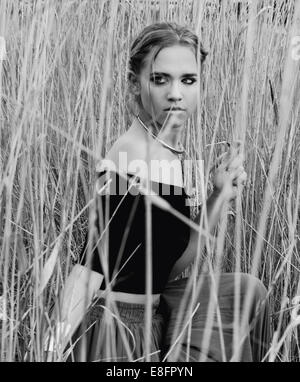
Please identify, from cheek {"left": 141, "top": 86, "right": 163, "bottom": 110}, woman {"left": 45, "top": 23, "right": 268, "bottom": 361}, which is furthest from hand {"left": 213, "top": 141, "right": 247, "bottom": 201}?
cheek {"left": 141, "top": 86, "right": 163, "bottom": 110}

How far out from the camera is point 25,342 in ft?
2.98

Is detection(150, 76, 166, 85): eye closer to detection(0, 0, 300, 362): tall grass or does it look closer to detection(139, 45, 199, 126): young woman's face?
detection(139, 45, 199, 126): young woman's face

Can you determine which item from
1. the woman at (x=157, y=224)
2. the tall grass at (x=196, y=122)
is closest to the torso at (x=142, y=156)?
the woman at (x=157, y=224)

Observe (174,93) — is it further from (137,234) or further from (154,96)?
(137,234)

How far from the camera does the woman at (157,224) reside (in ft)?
2.94

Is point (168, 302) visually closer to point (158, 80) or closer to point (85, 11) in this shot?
point (158, 80)

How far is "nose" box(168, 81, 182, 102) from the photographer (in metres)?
0.90

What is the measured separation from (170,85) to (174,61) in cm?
3

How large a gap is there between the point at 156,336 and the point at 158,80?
1.11 ft

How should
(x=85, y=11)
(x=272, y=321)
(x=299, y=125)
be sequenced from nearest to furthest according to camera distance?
(x=272, y=321) → (x=299, y=125) → (x=85, y=11)

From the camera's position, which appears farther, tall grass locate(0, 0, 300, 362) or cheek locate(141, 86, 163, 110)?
tall grass locate(0, 0, 300, 362)

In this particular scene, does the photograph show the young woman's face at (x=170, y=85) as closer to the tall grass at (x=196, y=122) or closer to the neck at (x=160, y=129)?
the neck at (x=160, y=129)

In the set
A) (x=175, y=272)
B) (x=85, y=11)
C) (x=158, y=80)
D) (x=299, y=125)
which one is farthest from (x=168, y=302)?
(x=85, y=11)

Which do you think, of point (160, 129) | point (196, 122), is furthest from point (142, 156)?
point (196, 122)
